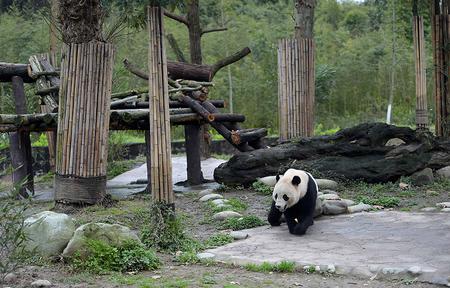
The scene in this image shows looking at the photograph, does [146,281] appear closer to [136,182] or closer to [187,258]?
[187,258]

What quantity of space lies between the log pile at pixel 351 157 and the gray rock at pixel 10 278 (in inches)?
198

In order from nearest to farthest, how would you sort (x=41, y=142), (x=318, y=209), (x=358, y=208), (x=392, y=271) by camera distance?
(x=392, y=271) → (x=318, y=209) → (x=358, y=208) → (x=41, y=142)

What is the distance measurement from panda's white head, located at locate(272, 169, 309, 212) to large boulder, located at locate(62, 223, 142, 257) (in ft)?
5.89

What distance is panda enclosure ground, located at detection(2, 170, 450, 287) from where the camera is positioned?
503 centimetres

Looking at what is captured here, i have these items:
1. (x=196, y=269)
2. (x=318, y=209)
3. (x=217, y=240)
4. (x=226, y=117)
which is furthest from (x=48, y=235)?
(x=226, y=117)

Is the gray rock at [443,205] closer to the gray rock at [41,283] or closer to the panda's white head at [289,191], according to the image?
the panda's white head at [289,191]

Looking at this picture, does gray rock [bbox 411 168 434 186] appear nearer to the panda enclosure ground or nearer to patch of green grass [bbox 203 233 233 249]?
the panda enclosure ground

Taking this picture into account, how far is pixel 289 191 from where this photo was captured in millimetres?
6965

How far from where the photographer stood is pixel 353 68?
2267 centimetres

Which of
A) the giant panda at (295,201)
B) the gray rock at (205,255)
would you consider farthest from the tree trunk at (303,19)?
the gray rock at (205,255)

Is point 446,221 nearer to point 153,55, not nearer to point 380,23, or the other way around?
point 153,55

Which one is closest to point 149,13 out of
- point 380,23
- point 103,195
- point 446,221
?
point 103,195

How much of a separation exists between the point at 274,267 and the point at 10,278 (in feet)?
6.46

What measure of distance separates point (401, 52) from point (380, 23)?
3.58 m
